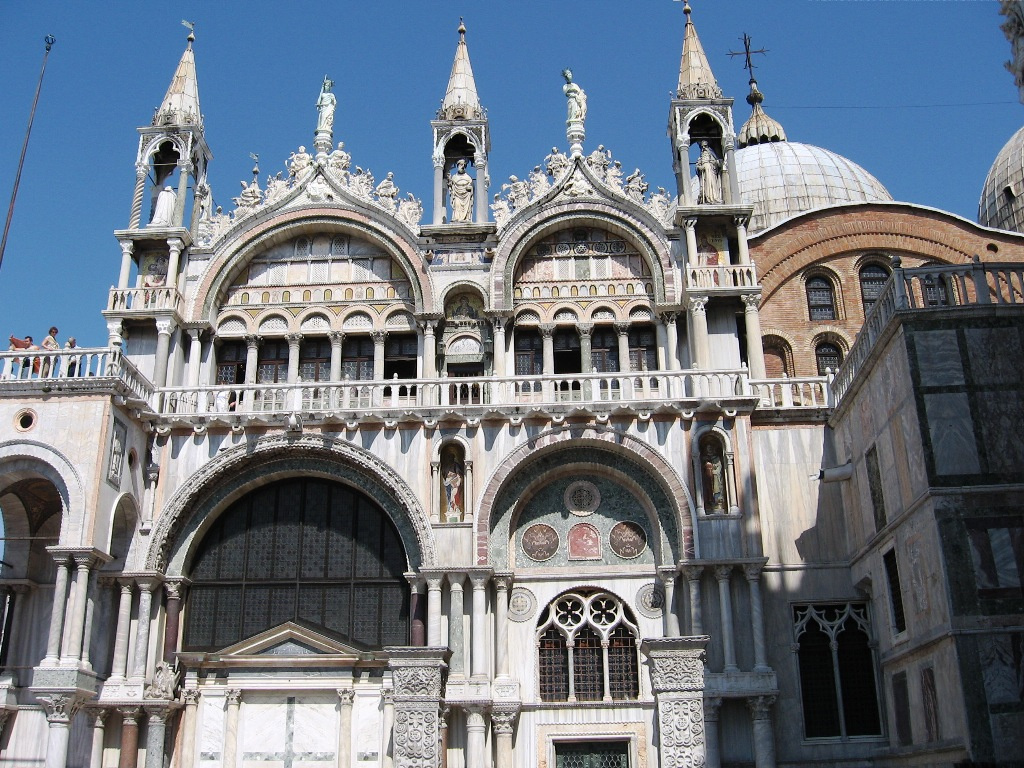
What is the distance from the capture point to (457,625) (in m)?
20.8

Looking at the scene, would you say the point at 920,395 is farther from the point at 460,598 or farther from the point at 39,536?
the point at 39,536

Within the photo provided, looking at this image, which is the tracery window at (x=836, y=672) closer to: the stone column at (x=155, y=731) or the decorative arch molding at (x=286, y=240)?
the decorative arch molding at (x=286, y=240)

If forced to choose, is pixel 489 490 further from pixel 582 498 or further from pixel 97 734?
pixel 97 734

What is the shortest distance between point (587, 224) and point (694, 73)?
4964 millimetres

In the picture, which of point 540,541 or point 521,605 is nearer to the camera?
point 521,605

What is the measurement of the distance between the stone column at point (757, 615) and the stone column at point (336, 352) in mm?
10172

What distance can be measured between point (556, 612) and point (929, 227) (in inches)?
667

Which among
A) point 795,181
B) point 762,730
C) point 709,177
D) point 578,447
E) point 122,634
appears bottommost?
point 762,730

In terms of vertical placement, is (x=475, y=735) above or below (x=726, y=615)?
below

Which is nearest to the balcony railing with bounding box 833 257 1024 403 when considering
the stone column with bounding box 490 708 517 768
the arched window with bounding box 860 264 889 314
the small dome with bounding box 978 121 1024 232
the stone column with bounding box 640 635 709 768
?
the stone column with bounding box 640 635 709 768

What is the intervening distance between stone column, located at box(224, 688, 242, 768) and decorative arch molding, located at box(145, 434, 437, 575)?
2.73m

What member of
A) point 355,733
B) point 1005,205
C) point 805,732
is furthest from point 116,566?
point 1005,205

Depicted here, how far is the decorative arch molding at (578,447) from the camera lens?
69.6 feet

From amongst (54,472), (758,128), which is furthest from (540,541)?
(758,128)
